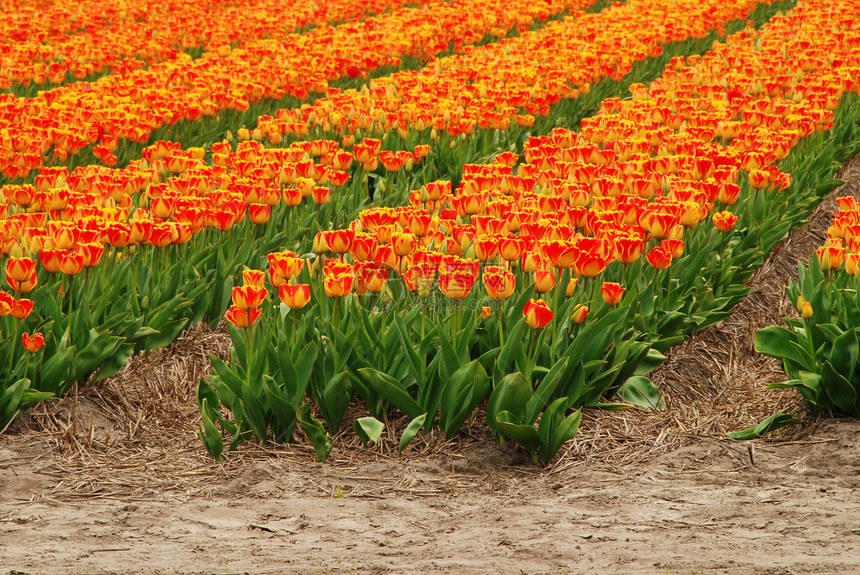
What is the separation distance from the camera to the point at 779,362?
167 inches

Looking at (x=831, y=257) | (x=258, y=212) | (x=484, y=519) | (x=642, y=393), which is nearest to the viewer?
(x=484, y=519)

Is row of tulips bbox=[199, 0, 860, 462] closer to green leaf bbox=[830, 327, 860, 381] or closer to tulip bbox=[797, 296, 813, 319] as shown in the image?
tulip bbox=[797, 296, 813, 319]

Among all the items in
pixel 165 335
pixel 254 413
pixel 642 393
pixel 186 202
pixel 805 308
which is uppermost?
pixel 186 202

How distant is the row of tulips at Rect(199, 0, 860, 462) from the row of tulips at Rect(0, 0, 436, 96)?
6.43 m

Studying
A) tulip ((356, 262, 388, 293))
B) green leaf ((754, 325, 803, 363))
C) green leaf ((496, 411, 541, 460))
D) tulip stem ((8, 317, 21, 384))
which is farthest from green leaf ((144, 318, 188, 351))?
green leaf ((754, 325, 803, 363))

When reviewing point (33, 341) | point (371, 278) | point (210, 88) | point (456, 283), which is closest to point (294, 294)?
point (371, 278)

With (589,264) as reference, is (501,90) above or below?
above

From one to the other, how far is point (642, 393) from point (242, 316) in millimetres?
1557

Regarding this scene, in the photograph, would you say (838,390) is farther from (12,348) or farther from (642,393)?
(12,348)

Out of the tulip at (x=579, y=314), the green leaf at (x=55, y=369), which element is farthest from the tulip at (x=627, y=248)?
the green leaf at (x=55, y=369)

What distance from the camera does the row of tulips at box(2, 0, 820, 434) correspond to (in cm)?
405

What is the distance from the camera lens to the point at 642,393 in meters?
3.75

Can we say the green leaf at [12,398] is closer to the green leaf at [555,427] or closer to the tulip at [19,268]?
the tulip at [19,268]

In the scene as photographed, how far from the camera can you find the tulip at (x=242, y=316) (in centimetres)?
330
